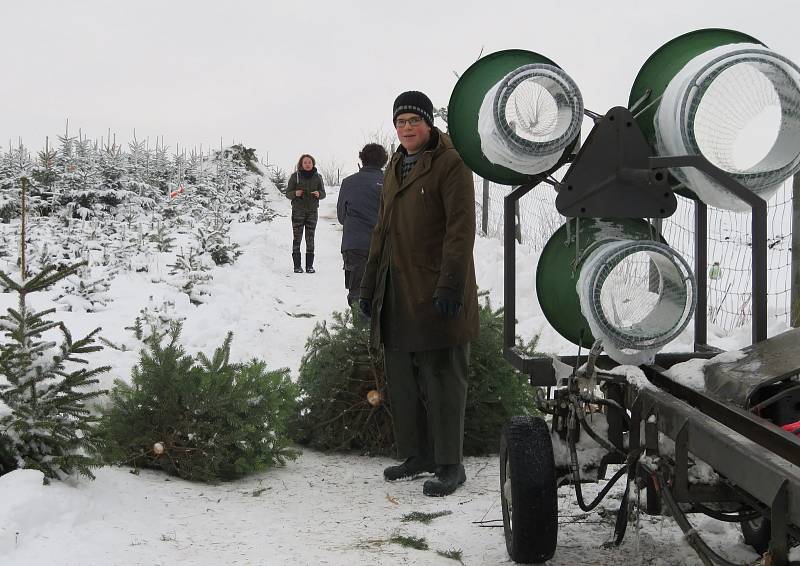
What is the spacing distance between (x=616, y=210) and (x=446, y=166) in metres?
1.33

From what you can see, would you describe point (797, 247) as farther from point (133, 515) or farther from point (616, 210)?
point (133, 515)

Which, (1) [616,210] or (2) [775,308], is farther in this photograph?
(2) [775,308]

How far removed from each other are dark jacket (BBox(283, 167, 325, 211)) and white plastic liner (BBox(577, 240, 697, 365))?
31.3 ft

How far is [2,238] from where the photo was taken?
437 inches

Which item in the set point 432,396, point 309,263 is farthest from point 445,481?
point 309,263

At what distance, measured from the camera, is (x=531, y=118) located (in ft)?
9.13

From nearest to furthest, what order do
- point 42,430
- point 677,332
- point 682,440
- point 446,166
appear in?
point 682,440 → point 677,332 → point 42,430 → point 446,166

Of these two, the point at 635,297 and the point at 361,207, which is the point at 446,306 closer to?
the point at 635,297

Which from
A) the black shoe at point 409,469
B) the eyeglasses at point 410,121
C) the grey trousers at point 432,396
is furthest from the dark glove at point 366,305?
the eyeglasses at point 410,121

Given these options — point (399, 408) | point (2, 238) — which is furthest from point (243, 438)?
point (2, 238)

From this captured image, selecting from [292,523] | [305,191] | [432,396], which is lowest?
[292,523]

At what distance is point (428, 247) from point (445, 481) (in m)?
1.11

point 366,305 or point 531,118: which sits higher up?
point 531,118

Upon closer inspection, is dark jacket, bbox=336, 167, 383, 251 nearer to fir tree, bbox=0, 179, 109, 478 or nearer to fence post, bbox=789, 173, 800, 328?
fence post, bbox=789, 173, 800, 328
